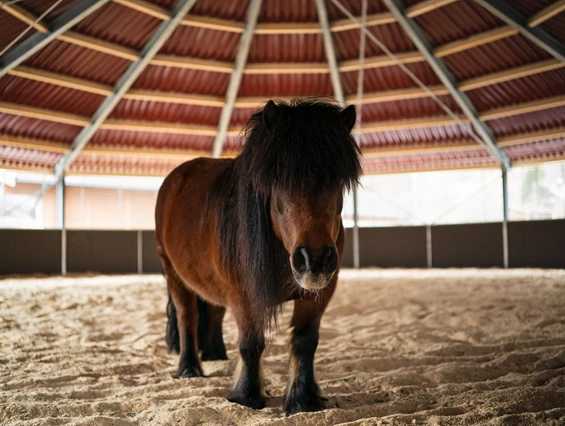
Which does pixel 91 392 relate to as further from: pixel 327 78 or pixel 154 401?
pixel 327 78

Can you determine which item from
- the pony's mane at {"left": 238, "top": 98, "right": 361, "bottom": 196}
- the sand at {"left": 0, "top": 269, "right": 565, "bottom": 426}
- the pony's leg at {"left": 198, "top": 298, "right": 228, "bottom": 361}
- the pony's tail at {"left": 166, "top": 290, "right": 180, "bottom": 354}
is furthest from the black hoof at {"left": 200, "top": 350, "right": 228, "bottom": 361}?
the pony's mane at {"left": 238, "top": 98, "right": 361, "bottom": 196}

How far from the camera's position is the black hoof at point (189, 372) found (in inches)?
147

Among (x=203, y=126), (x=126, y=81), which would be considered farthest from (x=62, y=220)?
(x=126, y=81)

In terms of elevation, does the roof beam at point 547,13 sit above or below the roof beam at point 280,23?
below

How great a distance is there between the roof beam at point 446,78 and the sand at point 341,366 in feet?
18.0

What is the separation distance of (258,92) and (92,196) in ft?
30.0

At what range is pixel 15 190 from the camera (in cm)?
1575

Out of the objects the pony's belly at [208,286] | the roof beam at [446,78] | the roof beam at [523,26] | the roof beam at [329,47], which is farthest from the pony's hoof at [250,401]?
the roof beam at [446,78]

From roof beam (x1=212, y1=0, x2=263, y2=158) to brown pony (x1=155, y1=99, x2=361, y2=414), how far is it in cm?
720

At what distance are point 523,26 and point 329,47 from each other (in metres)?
3.73

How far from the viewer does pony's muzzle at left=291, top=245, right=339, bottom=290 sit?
7.64ft

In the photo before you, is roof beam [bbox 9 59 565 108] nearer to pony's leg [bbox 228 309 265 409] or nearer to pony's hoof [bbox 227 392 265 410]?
pony's leg [bbox 228 309 265 409]

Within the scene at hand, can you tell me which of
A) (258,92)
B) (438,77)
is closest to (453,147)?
(438,77)

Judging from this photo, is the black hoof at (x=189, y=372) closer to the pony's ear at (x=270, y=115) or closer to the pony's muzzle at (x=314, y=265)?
the pony's muzzle at (x=314, y=265)
